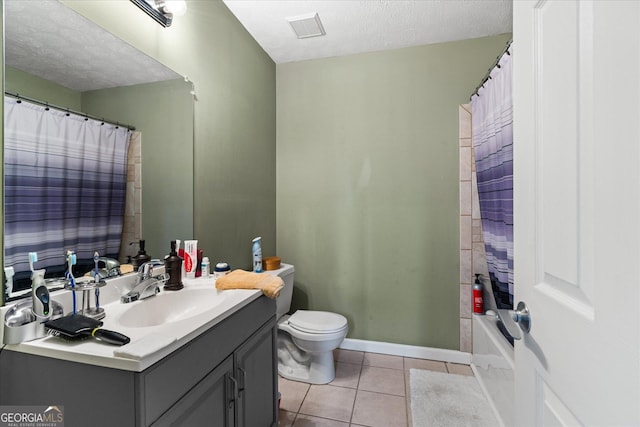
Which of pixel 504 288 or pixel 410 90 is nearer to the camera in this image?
pixel 504 288

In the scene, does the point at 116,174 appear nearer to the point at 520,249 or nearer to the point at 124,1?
the point at 124,1

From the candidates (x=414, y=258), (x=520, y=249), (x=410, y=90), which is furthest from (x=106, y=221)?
(x=410, y=90)

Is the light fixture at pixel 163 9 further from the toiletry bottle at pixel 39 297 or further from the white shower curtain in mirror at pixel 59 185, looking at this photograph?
the toiletry bottle at pixel 39 297

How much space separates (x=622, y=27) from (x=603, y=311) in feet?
1.41

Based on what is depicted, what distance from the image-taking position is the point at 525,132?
0.73 metres

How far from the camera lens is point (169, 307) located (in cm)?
124

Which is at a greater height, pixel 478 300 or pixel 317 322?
pixel 478 300

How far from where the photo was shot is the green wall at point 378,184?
7.66ft

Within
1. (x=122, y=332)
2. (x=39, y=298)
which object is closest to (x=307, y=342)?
(x=122, y=332)

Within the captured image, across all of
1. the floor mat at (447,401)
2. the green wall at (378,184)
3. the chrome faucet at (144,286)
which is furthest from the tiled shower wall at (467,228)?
the chrome faucet at (144,286)

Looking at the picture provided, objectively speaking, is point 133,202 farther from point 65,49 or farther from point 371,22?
A: point 371,22

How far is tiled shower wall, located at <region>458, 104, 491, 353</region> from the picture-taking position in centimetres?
228

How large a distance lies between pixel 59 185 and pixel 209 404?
90 centimetres

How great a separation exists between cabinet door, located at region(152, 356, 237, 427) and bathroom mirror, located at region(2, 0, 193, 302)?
2.26 feet
